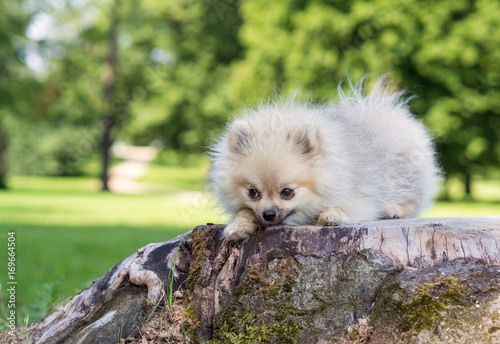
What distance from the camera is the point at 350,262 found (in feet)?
10.1

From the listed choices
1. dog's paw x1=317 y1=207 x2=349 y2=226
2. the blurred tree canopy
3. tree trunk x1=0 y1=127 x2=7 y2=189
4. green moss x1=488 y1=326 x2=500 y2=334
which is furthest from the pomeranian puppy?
tree trunk x1=0 y1=127 x2=7 y2=189

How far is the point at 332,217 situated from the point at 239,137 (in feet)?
3.06

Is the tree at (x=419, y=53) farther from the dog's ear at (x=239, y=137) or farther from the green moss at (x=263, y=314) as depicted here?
the green moss at (x=263, y=314)

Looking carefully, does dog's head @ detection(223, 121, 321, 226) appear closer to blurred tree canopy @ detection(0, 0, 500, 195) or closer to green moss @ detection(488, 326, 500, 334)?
green moss @ detection(488, 326, 500, 334)

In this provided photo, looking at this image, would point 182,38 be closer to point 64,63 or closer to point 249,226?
point 64,63

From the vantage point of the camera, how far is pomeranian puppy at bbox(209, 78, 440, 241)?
149 inches

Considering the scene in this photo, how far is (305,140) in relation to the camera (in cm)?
388

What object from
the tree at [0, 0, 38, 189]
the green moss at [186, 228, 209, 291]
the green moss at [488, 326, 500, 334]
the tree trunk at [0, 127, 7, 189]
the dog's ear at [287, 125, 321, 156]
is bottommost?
the green moss at [488, 326, 500, 334]

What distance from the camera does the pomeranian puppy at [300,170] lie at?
379 centimetres

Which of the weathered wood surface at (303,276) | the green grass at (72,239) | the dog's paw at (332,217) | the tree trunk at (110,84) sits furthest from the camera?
the tree trunk at (110,84)

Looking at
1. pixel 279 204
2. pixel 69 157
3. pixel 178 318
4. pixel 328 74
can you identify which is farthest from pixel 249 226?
pixel 69 157

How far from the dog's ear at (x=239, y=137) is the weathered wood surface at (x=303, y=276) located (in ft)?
2.07

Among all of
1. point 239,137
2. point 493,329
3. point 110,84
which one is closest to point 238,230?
point 239,137

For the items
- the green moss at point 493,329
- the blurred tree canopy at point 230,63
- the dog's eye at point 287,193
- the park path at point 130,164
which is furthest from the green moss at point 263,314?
the park path at point 130,164
